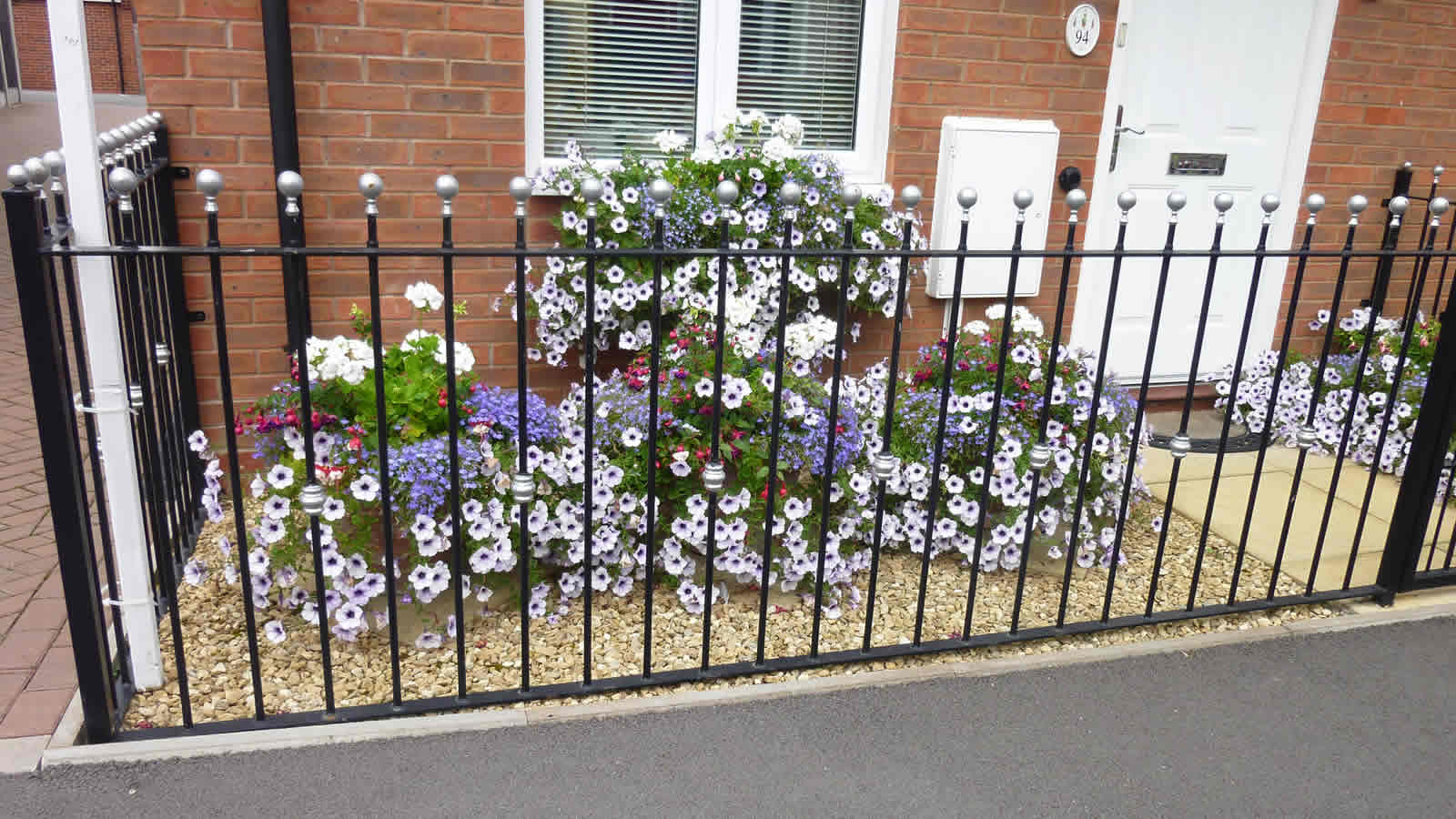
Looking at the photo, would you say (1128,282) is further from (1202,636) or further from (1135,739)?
(1135,739)

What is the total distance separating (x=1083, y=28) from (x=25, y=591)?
4387mm

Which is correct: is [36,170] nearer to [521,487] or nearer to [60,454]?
[60,454]

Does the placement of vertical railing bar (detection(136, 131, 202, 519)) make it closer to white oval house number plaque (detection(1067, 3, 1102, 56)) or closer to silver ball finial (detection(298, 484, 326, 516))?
silver ball finial (detection(298, 484, 326, 516))

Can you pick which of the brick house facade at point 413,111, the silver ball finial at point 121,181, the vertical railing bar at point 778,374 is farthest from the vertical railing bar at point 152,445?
the vertical railing bar at point 778,374

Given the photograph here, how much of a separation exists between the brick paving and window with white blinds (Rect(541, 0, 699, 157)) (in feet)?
7.30

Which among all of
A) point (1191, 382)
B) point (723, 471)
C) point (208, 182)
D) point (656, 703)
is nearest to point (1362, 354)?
point (1191, 382)

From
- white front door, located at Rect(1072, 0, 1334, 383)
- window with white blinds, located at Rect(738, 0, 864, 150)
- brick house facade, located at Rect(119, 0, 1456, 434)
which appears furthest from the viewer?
white front door, located at Rect(1072, 0, 1334, 383)

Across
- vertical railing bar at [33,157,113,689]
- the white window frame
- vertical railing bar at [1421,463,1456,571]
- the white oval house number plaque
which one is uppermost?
the white oval house number plaque

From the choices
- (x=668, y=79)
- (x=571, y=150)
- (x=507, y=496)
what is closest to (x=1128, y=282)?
(x=668, y=79)

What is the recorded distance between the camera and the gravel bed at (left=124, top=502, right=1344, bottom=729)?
2764 mm

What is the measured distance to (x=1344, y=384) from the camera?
4.80 m

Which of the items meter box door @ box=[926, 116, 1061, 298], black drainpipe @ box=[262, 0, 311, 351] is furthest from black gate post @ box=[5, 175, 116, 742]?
meter box door @ box=[926, 116, 1061, 298]

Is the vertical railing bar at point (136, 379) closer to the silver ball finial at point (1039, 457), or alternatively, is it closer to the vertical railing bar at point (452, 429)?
the vertical railing bar at point (452, 429)

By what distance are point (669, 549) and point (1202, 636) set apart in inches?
63.0
